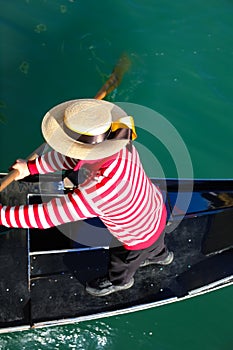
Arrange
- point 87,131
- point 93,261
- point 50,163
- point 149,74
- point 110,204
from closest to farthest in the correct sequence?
point 87,131, point 110,204, point 50,163, point 93,261, point 149,74

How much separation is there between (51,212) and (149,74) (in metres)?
2.36

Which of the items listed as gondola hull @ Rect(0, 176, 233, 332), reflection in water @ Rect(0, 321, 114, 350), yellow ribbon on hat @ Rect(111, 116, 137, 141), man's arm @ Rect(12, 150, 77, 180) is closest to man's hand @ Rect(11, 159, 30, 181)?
man's arm @ Rect(12, 150, 77, 180)

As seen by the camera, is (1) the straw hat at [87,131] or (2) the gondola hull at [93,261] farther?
(2) the gondola hull at [93,261]

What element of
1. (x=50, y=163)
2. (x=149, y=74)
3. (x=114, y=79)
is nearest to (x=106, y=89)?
(x=114, y=79)

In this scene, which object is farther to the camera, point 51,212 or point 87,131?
point 51,212

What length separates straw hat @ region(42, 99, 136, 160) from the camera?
5.85 ft

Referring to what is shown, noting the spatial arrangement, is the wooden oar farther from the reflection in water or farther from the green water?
the reflection in water

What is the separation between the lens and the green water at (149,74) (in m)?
3.35

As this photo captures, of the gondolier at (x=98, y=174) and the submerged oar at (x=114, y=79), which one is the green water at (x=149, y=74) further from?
the gondolier at (x=98, y=174)

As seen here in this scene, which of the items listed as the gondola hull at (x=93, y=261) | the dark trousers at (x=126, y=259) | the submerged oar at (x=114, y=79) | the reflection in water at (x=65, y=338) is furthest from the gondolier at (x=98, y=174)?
the reflection in water at (x=65, y=338)

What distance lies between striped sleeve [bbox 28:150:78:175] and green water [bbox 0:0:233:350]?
105 cm

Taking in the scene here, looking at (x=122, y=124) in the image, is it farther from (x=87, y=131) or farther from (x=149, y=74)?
(x=149, y=74)

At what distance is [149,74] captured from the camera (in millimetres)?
4031

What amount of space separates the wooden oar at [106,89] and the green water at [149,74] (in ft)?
1.96
